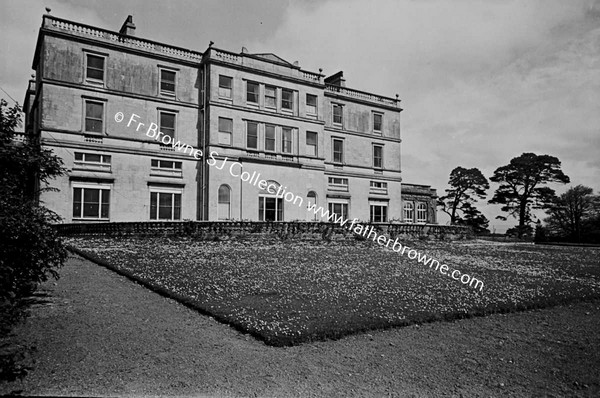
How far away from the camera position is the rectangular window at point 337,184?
38.6m

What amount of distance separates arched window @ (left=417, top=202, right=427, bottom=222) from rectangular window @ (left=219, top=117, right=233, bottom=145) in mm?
27218

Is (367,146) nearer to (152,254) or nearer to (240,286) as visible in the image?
(152,254)

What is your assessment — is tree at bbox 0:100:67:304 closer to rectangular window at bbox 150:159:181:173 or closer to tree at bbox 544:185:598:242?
rectangular window at bbox 150:159:181:173

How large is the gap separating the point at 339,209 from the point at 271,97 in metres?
11.9

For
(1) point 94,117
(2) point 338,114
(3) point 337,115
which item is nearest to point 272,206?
(3) point 337,115

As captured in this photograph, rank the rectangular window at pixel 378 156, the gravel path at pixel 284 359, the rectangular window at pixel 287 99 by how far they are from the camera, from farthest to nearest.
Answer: the rectangular window at pixel 378 156 → the rectangular window at pixel 287 99 → the gravel path at pixel 284 359

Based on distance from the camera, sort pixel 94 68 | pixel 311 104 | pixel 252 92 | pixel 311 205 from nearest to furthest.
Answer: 1. pixel 94 68
2. pixel 252 92
3. pixel 311 205
4. pixel 311 104

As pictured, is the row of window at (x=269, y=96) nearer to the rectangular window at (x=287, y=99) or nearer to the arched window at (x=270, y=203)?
the rectangular window at (x=287, y=99)

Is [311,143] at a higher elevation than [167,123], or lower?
lower

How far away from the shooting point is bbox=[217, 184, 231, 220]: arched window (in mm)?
30953

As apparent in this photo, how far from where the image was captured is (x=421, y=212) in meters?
50.2

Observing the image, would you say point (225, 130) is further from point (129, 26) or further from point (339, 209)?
point (339, 209)

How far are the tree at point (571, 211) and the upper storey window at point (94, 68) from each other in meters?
47.1

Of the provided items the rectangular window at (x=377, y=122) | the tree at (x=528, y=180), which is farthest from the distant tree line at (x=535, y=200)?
the rectangular window at (x=377, y=122)
